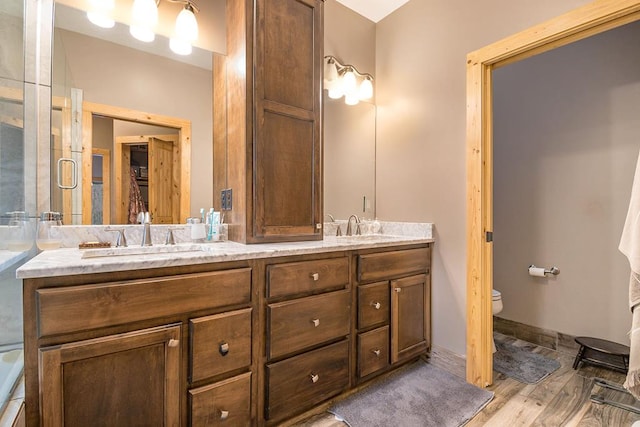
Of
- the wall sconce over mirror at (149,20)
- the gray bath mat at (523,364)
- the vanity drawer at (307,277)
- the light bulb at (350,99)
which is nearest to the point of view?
the vanity drawer at (307,277)

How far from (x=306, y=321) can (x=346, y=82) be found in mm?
1847

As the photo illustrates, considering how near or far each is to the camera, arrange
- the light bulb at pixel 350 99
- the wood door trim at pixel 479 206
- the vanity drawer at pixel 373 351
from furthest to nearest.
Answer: the light bulb at pixel 350 99
the wood door trim at pixel 479 206
the vanity drawer at pixel 373 351

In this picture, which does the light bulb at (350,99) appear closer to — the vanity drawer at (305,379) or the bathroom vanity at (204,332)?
the bathroom vanity at (204,332)

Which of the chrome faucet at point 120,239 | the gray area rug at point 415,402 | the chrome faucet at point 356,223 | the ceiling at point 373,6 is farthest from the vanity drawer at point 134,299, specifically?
the ceiling at point 373,6

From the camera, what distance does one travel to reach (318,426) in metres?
1.50

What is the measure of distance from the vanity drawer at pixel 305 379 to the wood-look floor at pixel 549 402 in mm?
144

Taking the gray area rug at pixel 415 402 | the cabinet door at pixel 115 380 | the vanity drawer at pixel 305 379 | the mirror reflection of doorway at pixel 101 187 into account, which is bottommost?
the gray area rug at pixel 415 402

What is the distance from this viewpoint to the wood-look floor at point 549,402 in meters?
1.54

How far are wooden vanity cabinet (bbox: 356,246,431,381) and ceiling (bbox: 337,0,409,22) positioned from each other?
193 cm

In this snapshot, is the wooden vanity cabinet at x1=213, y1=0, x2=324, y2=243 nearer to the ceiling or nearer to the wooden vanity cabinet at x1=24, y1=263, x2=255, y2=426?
the wooden vanity cabinet at x1=24, y1=263, x2=255, y2=426

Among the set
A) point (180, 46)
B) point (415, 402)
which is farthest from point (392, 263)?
point (180, 46)

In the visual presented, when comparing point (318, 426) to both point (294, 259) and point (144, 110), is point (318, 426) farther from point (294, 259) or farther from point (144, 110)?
point (144, 110)

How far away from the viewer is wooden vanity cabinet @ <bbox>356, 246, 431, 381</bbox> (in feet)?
5.74

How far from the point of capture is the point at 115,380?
1.03 metres
